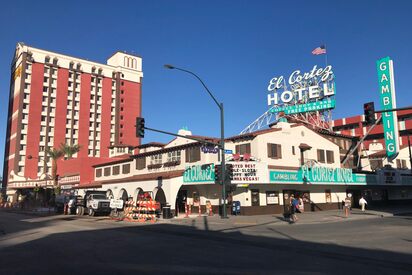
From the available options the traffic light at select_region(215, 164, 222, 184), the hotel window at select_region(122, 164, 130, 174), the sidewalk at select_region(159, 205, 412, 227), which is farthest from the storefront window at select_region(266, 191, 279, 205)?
the hotel window at select_region(122, 164, 130, 174)

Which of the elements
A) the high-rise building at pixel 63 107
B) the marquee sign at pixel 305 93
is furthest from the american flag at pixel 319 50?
the high-rise building at pixel 63 107

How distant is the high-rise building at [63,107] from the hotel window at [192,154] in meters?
54.5

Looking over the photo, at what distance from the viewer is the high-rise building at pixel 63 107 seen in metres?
96.0

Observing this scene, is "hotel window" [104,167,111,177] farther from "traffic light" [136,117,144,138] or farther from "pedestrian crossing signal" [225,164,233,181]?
"traffic light" [136,117,144,138]

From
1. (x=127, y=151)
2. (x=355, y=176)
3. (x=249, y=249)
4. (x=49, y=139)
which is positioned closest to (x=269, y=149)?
(x=355, y=176)

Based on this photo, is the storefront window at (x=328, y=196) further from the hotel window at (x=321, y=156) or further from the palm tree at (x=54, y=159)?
the palm tree at (x=54, y=159)

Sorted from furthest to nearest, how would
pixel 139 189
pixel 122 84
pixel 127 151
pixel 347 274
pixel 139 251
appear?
pixel 122 84 < pixel 127 151 < pixel 139 189 < pixel 139 251 < pixel 347 274

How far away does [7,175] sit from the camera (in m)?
98.9

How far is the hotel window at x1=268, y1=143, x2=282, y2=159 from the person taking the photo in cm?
3506

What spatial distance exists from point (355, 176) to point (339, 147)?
5.60 meters

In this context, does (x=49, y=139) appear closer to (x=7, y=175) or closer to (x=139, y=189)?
(x=7, y=175)

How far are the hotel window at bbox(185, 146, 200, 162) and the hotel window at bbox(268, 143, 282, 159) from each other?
6.86 m

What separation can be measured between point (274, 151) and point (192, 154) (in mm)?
7986

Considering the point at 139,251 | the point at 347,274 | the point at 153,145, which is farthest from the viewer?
the point at 153,145
